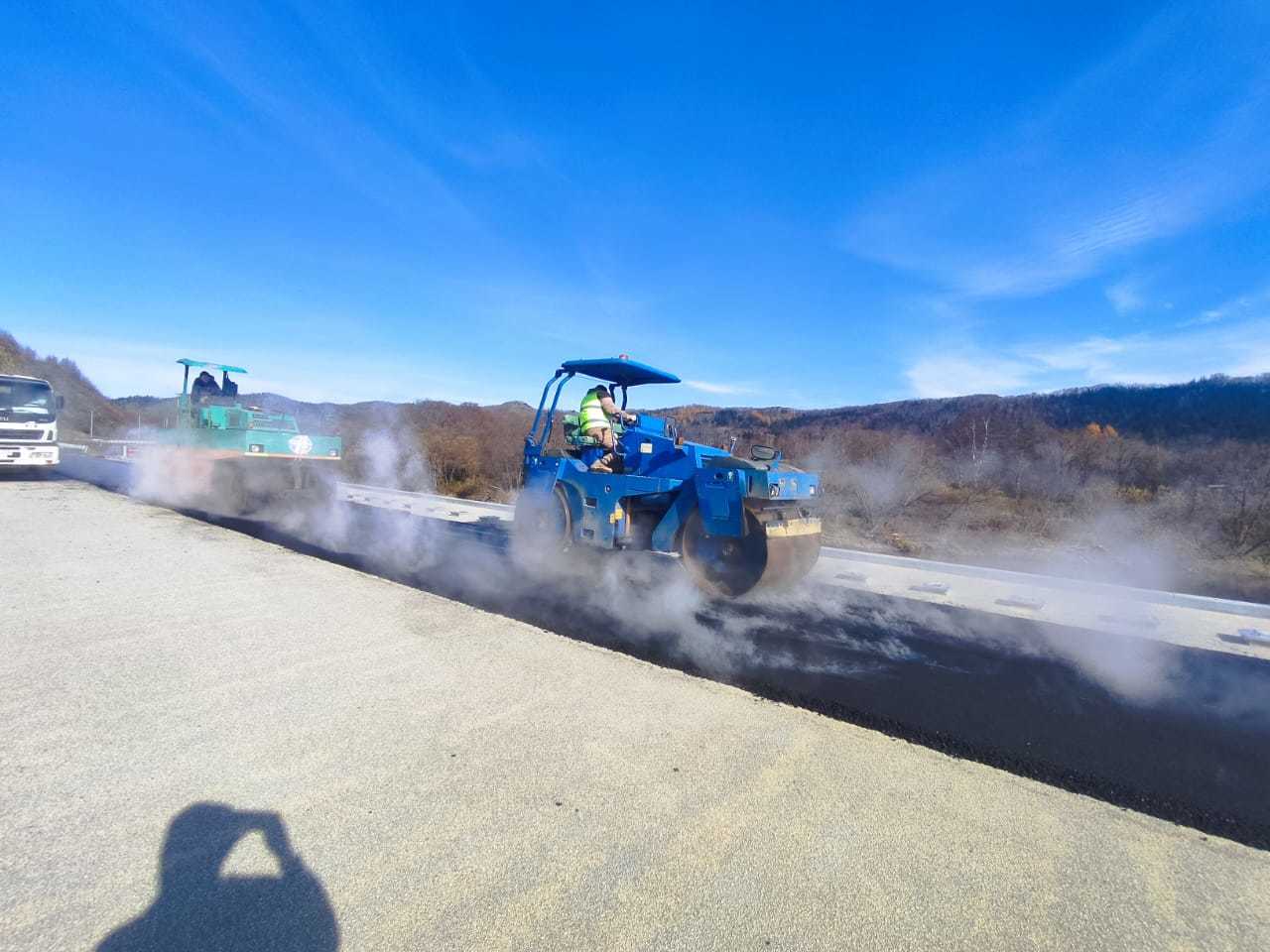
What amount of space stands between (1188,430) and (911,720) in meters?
38.2

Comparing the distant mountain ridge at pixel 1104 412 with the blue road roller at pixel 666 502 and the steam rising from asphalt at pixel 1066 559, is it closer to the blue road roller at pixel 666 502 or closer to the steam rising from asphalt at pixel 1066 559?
the steam rising from asphalt at pixel 1066 559

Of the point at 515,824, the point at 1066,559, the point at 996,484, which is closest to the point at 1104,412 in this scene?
A: the point at 996,484

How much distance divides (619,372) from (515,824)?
598 centimetres

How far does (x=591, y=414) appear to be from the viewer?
23.7 feet

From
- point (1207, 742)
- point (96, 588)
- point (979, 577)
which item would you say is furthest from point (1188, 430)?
point (96, 588)

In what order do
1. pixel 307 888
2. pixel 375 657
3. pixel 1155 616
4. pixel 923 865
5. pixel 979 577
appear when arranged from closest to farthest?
pixel 307 888, pixel 923 865, pixel 375 657, pixel 1155 616, pixel 979 577

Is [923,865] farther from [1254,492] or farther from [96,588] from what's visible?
[1254,492]

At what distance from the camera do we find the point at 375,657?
4.17 meters

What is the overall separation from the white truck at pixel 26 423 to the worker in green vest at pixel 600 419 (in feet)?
43.7

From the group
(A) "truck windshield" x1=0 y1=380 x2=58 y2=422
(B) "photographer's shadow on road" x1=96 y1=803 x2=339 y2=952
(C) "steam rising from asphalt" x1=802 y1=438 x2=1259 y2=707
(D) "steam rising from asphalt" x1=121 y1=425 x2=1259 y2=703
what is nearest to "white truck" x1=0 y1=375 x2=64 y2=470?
(A) "truck windshield" x1=0 y1=380 x2=58 y2=422

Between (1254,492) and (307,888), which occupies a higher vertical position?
(1254,492)

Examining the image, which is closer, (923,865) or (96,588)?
(923,865)

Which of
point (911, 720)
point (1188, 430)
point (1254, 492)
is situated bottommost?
point (911, 720)

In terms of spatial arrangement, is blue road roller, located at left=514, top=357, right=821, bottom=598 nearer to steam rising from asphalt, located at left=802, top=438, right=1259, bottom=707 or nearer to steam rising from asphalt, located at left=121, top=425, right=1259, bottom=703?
steam rising from asphalt, located at left=121, top=425, right=1259, bottom=703
